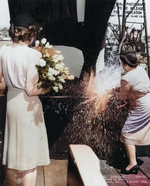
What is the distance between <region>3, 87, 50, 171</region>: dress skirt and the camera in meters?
1.62

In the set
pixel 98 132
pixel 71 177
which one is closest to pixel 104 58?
pixel 98 132

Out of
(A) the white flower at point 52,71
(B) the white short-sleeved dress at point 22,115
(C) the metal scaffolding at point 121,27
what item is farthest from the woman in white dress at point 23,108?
A: (C) the metal scaffolding at point 121,27

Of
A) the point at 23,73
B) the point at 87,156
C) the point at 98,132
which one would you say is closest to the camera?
the point at 23,73

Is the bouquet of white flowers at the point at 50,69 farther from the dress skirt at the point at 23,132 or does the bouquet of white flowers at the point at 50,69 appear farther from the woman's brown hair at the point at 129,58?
the woman's brown hair at the point at 129,58

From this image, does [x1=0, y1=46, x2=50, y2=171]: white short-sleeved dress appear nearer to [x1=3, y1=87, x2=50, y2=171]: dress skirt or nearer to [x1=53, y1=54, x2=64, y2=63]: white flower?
[x1=3, y1=87, x2=50, y2=171]: dress skirt

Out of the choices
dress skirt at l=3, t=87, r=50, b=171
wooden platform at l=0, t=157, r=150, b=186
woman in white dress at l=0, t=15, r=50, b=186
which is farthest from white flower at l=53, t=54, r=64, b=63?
wooden platform at l=0, t=157, r=150, b=186

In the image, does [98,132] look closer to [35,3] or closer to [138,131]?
[138,131]

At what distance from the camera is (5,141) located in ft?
5.44

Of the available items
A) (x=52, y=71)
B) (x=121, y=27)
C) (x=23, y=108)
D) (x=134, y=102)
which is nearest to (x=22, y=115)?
(x=23, y=108)

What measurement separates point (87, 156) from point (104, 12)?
48.8 inches

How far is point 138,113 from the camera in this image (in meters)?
1.92

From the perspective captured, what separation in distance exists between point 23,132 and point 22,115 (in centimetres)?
14

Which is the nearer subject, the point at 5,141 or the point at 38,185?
the point at 5,141

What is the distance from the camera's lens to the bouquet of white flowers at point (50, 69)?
1562 mm
